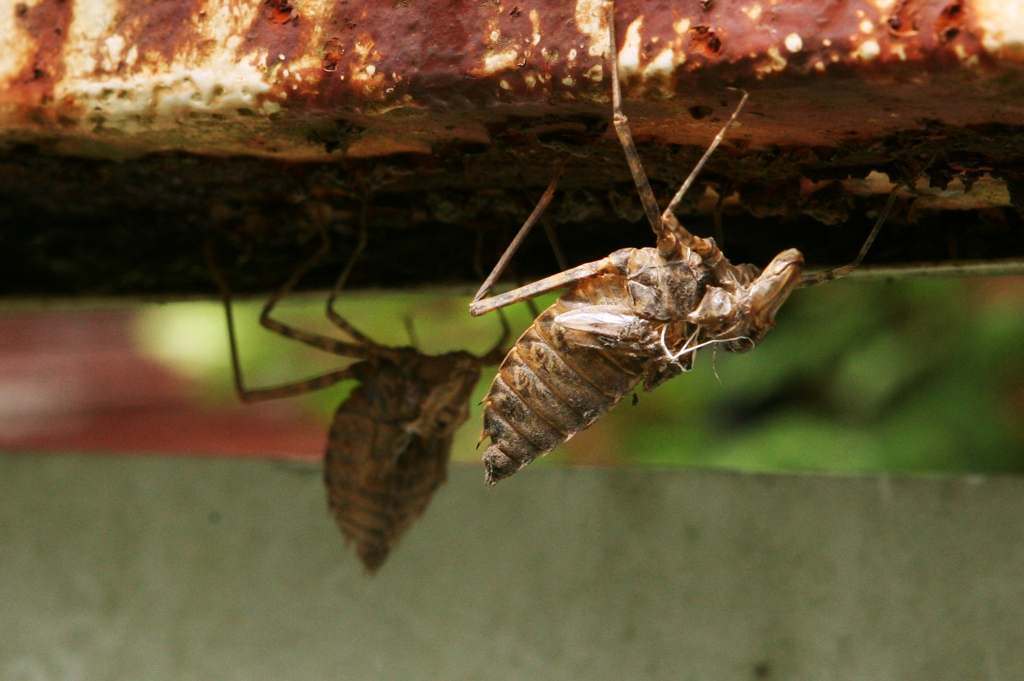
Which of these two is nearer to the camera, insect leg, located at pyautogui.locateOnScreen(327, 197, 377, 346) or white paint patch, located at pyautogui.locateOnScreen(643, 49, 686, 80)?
white paint patch, located at pyautogui.locateOnScreen(643, 49, 686, 80)

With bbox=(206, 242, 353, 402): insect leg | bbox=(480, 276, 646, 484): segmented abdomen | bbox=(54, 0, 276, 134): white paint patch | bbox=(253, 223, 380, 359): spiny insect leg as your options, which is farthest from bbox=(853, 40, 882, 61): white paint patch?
bbox=(206, 242, 353, 402): insect leg

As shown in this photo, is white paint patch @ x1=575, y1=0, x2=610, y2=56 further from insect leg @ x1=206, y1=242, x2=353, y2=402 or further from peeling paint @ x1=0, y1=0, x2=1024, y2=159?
insect leg @ x1=206, y1=242, x2=353, y2=402

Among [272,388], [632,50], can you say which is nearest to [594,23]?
[632,50]

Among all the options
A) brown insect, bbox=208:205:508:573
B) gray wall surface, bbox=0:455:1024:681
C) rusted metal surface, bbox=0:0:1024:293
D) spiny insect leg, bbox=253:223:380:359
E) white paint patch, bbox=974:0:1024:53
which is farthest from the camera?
spiny insect leg, bbox=253:223:380:359

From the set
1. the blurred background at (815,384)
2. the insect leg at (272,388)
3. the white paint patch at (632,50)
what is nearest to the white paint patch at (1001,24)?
the white paint patch at (632,50)

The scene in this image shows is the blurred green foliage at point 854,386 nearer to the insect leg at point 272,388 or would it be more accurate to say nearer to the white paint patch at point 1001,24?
the insect leg at point 272,388

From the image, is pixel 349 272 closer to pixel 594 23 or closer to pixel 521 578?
pixel 521 578

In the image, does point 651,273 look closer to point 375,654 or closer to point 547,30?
point 547,30
